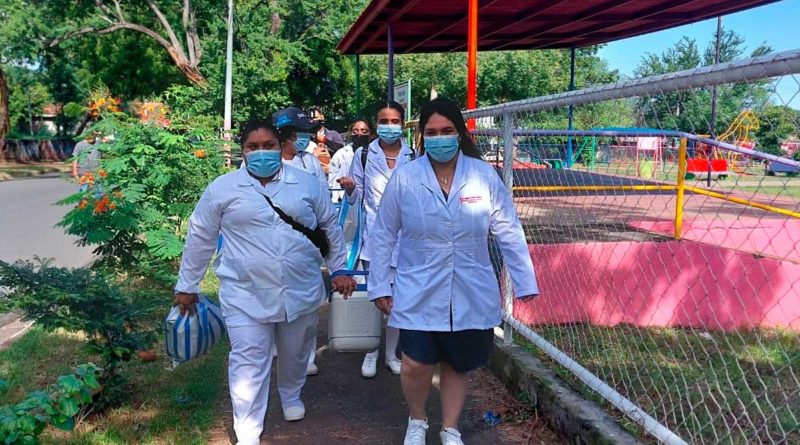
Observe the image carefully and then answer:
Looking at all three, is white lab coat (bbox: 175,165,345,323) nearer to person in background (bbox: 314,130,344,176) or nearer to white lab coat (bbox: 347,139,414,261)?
white lab coat (bbox: 347,139,414,261)

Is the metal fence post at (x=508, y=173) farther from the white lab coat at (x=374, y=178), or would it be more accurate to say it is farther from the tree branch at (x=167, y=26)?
the tree branch at (x=167, y=26)

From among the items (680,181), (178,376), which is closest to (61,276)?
(178,376)

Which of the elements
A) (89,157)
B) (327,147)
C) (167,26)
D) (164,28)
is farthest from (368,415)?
(164,28)

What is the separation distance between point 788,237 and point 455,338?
5193 mm

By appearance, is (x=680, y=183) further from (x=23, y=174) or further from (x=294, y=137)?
(x=23, y=174)

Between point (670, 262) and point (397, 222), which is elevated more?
point (397, 222)

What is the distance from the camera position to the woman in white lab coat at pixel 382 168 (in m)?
4.58

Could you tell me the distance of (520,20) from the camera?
10.5 metres

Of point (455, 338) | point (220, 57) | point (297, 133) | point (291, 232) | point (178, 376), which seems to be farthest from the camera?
point (220, 57)

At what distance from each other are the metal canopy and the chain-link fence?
333 centimetres

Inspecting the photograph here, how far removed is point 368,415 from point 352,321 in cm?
55

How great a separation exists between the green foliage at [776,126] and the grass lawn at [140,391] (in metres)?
3.03

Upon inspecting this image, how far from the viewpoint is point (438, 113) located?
10.5ft

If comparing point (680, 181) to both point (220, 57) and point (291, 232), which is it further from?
point (220, 57)
